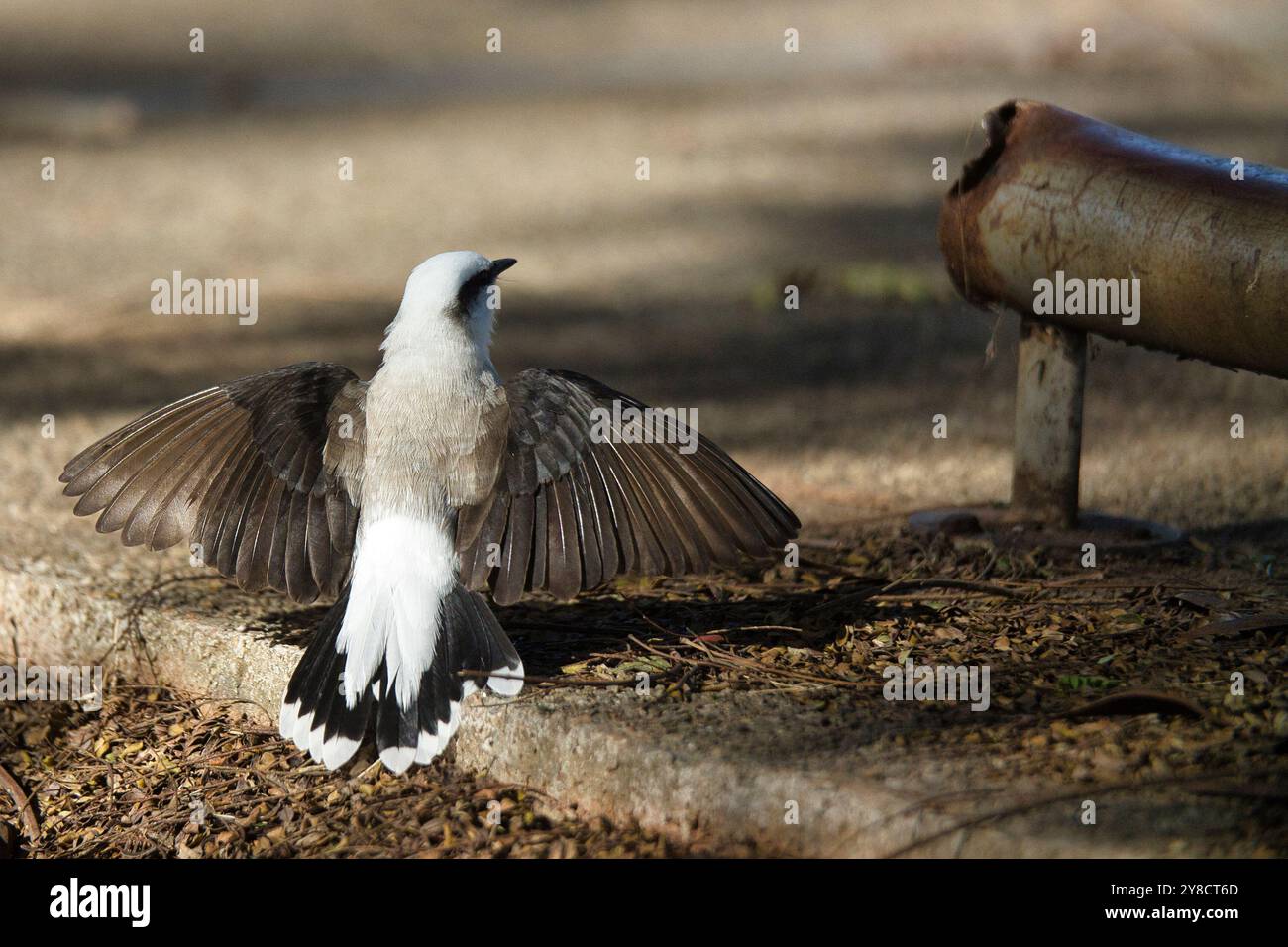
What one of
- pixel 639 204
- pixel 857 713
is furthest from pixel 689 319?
pixel 857 713

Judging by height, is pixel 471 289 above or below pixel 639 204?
below

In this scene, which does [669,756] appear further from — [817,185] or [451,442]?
[817,185]

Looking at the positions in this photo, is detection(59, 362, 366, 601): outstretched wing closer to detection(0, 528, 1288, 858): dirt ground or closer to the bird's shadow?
the bird's shadow

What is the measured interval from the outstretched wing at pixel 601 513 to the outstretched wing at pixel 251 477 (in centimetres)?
36

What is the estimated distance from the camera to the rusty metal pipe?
3682 mm

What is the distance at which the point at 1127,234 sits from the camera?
396 centimetres

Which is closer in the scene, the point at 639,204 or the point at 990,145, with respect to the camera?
the point at 990,145

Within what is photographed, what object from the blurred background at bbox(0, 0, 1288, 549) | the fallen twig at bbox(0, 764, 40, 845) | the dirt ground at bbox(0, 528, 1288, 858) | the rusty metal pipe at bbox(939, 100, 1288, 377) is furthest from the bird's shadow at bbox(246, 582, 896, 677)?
the rusty metal pipe at bbox(939, 100, 1288, 377)

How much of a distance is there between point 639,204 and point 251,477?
6.88 metres

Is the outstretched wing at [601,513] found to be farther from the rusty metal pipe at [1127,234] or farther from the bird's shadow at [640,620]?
the rusty metal pipe at [1127,234]

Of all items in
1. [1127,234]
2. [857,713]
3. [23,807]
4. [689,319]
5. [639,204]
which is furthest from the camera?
[639,204]

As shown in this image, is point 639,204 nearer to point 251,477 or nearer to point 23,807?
point 251,477

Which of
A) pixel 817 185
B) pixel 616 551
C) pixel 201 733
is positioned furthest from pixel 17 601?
pixel 817 185

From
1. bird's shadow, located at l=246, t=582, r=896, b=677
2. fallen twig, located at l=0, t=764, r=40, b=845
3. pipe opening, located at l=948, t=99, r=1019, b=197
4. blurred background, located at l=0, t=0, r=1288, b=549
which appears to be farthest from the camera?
blurred background, located at l=0, t=0, r=1288, b=549
